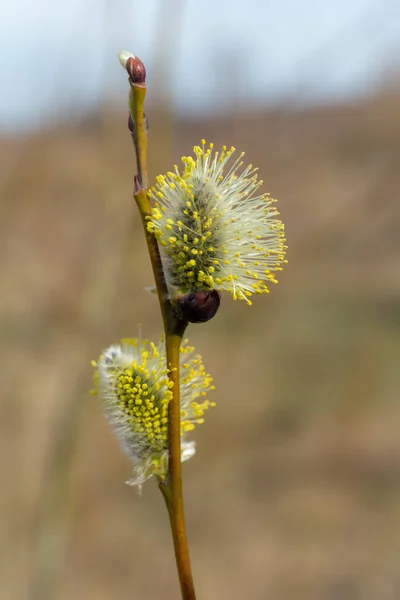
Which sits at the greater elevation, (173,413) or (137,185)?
(137,185)

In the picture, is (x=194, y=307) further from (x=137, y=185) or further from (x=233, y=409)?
(x=233, y=409)

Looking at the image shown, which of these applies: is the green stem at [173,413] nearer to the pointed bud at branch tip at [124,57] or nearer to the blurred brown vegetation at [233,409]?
the pointed bud at branch tip at [124,57]

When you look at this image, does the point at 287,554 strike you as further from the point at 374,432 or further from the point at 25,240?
the point at 25,240

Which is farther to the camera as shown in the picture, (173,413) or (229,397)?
(229,397)

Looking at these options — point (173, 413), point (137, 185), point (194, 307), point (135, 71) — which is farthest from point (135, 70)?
point (173, 413)

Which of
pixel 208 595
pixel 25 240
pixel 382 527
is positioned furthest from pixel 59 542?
pixel 25 240

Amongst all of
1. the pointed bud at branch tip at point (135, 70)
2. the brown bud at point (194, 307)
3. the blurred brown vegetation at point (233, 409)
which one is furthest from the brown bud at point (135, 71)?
the blurred brown vegetation at point (233, 409)
